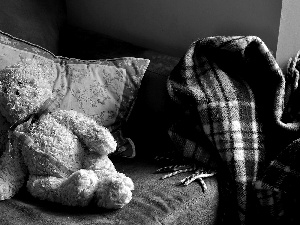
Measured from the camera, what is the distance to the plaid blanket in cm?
150

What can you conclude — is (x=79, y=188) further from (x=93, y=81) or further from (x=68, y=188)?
(x=93, y=81)

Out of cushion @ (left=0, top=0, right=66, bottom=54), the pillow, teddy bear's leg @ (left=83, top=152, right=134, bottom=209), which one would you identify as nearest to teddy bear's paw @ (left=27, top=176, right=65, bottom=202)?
teddy bear's leg @ (left=83, top=152, right=134, bottom=209)

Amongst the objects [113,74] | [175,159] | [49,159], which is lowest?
[175,159]

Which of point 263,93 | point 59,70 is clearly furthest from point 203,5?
point 59,70

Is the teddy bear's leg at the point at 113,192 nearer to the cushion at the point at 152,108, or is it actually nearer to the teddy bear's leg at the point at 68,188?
the teddy bear's leg at the point at 68,188

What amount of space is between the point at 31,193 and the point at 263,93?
0.71 meters

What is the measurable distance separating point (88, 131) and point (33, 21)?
63 centimetres

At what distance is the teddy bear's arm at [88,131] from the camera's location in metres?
1.38

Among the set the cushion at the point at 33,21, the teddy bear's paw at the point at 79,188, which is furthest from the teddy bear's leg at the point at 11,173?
the cushion at the point at 33,21

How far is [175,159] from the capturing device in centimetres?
160

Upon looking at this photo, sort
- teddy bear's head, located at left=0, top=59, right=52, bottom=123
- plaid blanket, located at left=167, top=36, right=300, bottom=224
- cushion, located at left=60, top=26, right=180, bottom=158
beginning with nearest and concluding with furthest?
teddy bear's head, located at left=0, top=59, right=52, bottom=123 → plaid blanket, located at left=167, top=36, right=300, bottom=224 → cushion, located at left=60, top=26, right=180, bottom=158

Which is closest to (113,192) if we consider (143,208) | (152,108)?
(143,208)

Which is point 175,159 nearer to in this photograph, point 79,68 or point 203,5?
point 79,68

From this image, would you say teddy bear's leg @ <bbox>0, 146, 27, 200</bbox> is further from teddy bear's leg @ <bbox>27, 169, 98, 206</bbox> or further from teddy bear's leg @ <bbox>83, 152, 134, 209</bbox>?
teddy bear's leg @ <bbox>83, 152, 134, 209</bbox>
